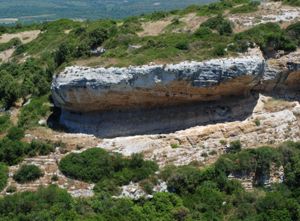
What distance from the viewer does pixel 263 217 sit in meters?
23.5

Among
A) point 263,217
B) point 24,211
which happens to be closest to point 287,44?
point 263,217

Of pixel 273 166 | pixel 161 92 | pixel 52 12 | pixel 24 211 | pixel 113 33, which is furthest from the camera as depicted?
pixel 52 12

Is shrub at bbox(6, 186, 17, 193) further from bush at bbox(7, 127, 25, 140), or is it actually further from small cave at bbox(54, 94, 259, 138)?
small cave at bbox(54, 94, 259, 138)

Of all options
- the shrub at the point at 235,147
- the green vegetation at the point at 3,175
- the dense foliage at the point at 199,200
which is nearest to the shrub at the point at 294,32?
the dense foliage at the point at 199,200

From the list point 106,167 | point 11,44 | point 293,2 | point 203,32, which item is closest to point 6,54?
point 11,44

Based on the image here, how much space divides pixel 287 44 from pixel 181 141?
8.21 meters

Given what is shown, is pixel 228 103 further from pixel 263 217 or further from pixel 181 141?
pixel 263 217

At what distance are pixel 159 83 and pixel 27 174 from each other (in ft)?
25.9

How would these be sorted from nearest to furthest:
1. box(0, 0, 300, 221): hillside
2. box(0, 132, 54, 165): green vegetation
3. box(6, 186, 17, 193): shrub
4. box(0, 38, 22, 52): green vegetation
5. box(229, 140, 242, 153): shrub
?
box(0, 0, 300, 221): hillside
box(6, 186, 17, 193): shrub
box(229, 140, 242, 153): shrub
box(0, 132, 54, 165): green vegetation
box(0, 38, 22, 52): green vegetation

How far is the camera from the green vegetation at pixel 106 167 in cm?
2536

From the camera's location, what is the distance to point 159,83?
2747 cm

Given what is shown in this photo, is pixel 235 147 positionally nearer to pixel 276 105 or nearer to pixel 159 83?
pixel 276 105

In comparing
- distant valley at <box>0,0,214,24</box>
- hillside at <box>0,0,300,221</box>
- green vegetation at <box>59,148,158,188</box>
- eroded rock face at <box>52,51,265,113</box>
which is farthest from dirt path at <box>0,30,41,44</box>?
distant valley at <box>0,0,214,24</box>

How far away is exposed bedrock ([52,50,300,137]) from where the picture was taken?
89.7 ft
